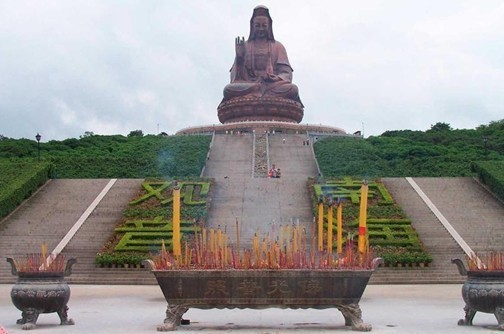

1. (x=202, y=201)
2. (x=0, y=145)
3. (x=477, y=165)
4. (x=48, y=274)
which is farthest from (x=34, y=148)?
(x=48, y=274)

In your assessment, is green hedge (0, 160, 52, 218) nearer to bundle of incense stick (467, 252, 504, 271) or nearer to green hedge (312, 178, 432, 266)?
green hedge (312, 178, 432, 266)

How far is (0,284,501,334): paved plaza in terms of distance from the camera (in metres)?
8.44

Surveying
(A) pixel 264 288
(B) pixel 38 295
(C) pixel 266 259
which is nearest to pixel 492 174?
(C) pixel 266 259

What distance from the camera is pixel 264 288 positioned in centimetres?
836

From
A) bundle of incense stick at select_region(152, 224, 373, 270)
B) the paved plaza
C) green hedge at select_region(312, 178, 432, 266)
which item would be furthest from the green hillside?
bundle of incense stick at select_region(152, 224, 373, 270)

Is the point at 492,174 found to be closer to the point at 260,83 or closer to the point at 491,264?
the point at 491,264

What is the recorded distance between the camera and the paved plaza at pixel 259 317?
8.44 metres

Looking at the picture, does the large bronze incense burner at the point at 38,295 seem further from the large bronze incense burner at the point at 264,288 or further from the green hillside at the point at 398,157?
the green hillside at the point at 398,157

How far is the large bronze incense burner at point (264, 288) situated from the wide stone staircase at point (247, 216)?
870 centimetres

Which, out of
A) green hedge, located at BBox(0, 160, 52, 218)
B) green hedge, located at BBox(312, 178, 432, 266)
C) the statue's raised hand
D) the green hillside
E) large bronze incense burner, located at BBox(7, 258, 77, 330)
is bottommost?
large bronze incense burner, located at BBox(7, 258, 77, 330)

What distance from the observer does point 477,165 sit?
2547 cm

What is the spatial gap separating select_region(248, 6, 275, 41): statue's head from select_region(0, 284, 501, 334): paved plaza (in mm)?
28041

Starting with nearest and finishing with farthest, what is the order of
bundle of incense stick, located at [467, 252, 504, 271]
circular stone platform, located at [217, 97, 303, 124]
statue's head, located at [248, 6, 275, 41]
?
bundle of incense stick, located at [467, 252, 504, 271] → circular stone platform, located at [217, 97, 303, 124] → statue's head, located at [248, 6, 275, 41]

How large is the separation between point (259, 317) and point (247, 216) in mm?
11480
